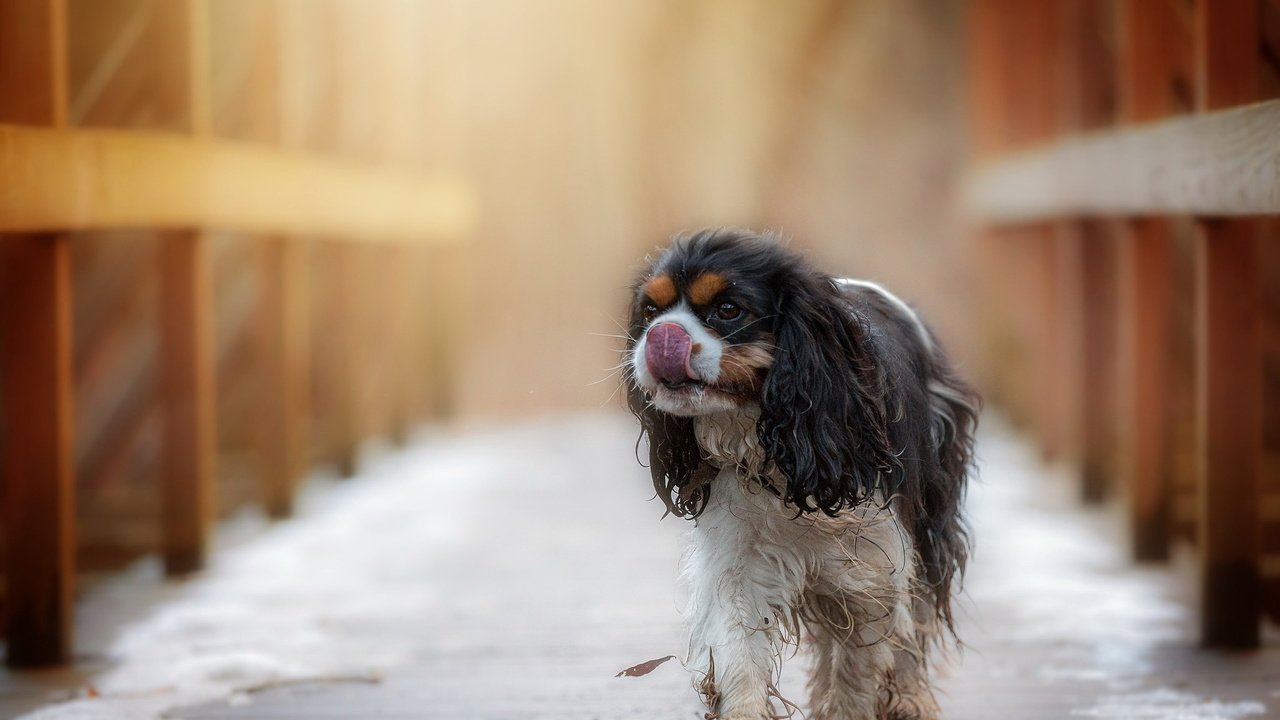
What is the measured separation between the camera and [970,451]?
11.7 feet

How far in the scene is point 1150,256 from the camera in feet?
16.8

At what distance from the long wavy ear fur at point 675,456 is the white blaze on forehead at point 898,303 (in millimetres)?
514

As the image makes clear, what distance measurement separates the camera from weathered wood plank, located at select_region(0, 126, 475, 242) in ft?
13.0

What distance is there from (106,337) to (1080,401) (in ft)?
14.6

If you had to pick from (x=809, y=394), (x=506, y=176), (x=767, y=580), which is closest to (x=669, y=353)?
(x=809, y=394)

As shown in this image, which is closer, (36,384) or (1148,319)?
(36,384)

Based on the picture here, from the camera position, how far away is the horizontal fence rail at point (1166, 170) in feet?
11.8

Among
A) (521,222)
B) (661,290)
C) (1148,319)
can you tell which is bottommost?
(1148,319)

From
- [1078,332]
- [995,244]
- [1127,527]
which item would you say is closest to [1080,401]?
[1078,332]

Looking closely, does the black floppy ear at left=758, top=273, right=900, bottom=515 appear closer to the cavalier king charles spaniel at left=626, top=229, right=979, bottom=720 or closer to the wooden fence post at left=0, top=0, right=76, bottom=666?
the cavalier king charles spaniel at left=626, top=229, right=979, bottom=720

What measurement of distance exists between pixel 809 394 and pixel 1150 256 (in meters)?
2.72

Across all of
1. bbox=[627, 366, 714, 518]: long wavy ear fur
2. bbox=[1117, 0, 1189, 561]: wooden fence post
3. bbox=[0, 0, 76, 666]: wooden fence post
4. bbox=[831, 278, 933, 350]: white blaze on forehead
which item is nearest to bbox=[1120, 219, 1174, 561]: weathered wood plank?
bbox=[1117, 0, 1189, 561]: wooden fence post

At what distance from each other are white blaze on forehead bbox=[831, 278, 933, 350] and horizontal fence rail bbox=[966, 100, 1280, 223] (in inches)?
32.7

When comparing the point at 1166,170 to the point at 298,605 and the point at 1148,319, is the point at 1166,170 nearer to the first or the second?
the point at 1148,319
